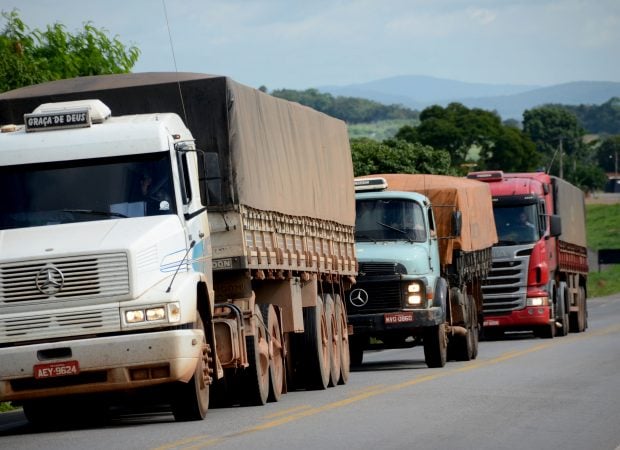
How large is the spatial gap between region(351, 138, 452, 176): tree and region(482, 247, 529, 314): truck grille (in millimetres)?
21646

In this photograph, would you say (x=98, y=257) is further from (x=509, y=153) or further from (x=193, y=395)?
(x=509, y=153)

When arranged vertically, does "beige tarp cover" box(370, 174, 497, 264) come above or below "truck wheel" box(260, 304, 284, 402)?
above

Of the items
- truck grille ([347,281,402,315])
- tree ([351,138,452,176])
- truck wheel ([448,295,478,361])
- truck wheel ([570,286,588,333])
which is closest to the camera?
truck grille ([347,281,402,315])

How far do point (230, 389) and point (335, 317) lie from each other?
4537mm

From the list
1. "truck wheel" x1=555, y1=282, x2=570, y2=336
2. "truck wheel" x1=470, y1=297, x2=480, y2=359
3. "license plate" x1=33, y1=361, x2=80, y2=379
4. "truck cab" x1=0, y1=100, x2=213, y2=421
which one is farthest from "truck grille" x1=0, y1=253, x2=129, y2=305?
"truck wheel" x1=555, y1=282, x2=570, y2=336

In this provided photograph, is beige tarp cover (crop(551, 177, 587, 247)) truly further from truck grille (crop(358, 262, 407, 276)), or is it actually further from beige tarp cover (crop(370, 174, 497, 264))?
truck grille (crop(358, 262, 407, 276))

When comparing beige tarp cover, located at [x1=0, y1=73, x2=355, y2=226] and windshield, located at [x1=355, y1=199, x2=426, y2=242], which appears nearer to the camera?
beige tarp cover, located at [x1=0, y1=73, x2=355, y2=226]

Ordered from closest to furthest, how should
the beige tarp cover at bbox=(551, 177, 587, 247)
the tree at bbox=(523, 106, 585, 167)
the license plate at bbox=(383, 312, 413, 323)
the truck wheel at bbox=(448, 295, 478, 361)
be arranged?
the license plate at bbox=(383, 312, 413, 323), the truck wheel at bbox=(448, 295, 478, 361), the beige tarp cover at bbox=(551, 177, 587, 247), the tree at bbox=(523, 106, 585, 167)

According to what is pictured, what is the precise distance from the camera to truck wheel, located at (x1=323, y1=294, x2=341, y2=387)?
21.1 meters

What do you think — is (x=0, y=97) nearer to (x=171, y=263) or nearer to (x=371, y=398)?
(x=171, y=263)

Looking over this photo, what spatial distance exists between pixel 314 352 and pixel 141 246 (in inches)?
245

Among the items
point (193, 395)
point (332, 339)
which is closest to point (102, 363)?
point (193, 395)

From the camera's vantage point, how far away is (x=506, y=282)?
115 feet

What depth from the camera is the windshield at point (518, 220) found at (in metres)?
34.9
